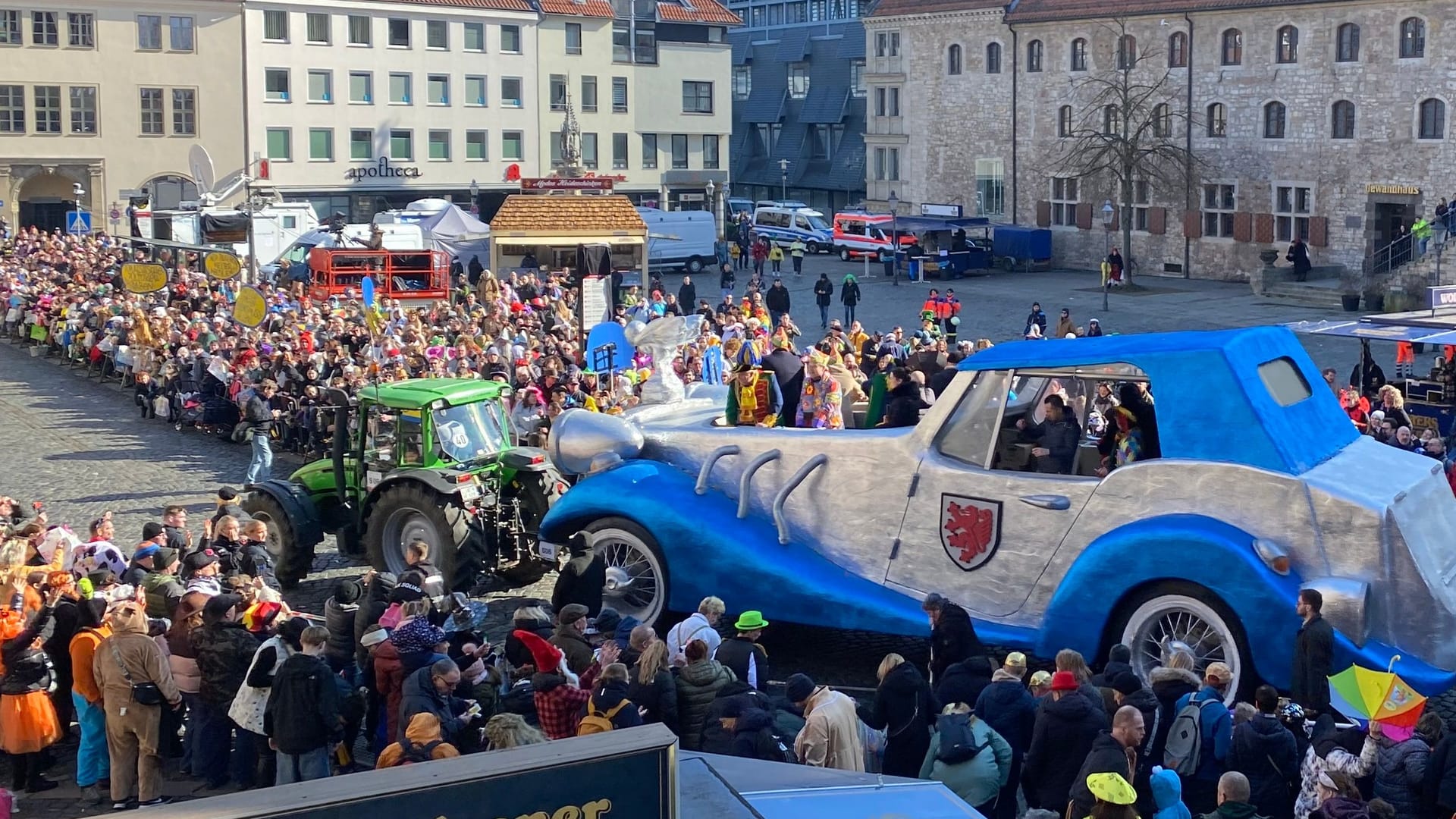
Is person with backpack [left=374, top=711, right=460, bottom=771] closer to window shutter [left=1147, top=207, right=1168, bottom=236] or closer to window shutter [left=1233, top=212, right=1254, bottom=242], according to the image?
window shutter [left=1233, top=212, right=1254, bottom=242]

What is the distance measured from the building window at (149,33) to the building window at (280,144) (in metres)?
4.57

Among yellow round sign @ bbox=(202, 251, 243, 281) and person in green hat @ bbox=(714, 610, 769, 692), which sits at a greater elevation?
yellow round sign @ bbox=(202, 251, 243, 281)

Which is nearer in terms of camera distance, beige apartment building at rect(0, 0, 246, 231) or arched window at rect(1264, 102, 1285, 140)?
arched window at rect(1264, 102, 1285, 140)

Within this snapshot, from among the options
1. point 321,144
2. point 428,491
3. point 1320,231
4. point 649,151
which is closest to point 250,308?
point 428,491

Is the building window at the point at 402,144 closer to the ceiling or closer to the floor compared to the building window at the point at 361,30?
closer to the floor

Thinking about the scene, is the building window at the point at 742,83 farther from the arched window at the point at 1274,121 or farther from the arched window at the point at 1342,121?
the arched window at the point at 1342,121

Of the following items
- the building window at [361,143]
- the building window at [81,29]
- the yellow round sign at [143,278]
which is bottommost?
the yellow round sign at [143,278]

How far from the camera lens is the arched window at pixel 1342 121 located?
4375 cm

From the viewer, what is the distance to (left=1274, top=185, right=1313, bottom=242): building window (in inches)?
1777

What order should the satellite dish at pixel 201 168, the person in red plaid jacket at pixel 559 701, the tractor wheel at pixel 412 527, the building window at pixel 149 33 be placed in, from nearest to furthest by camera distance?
the person in red plaid jacket at pixel 559 701 → the tractor wheel at pixel 412 527 → the satellite dish at pixel 201 168 → the building window at pixel 149 33

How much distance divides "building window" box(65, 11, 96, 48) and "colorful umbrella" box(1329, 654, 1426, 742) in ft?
183

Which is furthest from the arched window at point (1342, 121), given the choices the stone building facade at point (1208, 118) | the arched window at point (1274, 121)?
the arched window at point (1274, 121)

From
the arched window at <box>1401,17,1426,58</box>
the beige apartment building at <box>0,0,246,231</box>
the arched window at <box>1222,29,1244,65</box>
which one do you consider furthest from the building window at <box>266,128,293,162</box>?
the arched window at <box>1401,17,1426,58</box>

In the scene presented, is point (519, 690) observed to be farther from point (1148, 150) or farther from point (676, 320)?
point (1148, 150)
